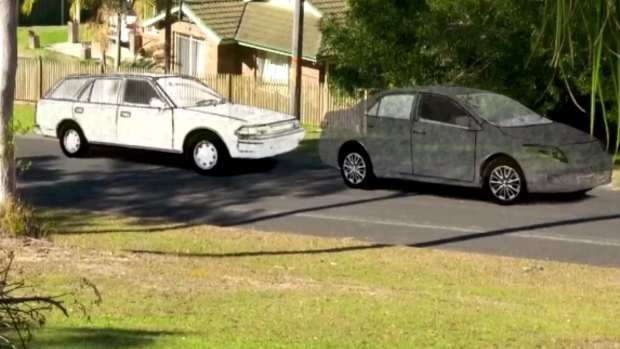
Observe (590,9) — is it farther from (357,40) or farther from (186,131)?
(357,40)

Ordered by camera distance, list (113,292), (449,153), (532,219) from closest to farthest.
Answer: (113,292) < (532,219) < (449,153)

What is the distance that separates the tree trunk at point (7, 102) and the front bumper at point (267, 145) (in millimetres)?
5834

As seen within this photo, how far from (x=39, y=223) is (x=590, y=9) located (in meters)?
13.7

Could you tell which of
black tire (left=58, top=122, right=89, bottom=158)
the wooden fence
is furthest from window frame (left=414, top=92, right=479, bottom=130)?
the wooden fence

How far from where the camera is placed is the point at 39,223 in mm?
15305

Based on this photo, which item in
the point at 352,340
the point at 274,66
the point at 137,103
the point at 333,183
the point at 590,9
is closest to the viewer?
the point at 590,9

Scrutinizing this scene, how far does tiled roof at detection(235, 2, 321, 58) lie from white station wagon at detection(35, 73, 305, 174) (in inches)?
481

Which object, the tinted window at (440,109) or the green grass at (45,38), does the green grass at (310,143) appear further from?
the green grass at (45,38)

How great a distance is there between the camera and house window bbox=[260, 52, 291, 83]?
3688 centimetres

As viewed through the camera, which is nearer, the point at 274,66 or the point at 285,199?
the point at 285,199

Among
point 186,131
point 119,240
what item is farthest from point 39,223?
point 186,131

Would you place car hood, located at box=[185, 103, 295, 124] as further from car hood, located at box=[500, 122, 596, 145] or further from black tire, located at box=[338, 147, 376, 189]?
car hood, located at box=[500, 122, 596, 145]

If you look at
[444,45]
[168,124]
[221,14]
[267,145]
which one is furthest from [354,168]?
[221,14]

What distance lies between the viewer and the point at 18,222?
14633 mm
